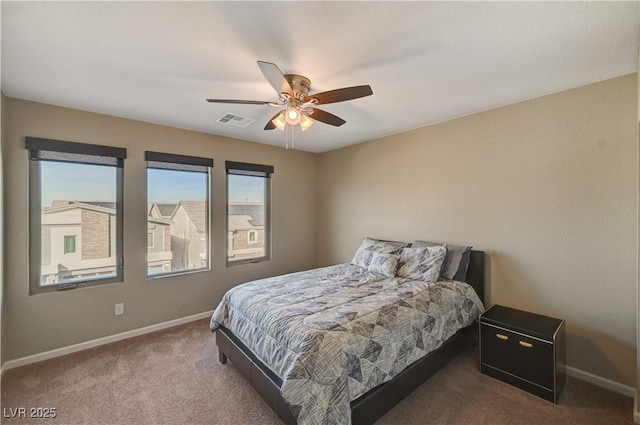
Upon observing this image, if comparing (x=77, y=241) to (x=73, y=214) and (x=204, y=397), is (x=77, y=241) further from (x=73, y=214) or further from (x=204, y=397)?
(x=204, y=397)

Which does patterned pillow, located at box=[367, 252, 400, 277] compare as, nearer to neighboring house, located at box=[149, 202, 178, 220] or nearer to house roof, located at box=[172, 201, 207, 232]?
house roof, located at box=[172, 201, 207, 232]

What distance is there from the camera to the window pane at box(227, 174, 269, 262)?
157 inches

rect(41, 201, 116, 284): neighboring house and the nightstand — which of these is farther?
rect(41, 201, 116, 284): neighboring house

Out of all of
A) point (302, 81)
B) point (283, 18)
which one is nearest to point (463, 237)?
point (302, 81)

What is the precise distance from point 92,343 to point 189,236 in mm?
1478

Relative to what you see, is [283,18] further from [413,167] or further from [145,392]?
[145,392]

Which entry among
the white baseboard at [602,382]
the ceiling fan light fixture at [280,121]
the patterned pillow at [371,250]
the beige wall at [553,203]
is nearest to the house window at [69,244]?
the ceiling fan light fixture at [280,121]

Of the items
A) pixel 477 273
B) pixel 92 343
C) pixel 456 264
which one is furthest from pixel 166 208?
pixel 477 273

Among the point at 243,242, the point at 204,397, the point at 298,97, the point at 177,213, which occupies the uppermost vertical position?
the point at 298,97

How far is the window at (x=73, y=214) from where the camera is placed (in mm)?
2631

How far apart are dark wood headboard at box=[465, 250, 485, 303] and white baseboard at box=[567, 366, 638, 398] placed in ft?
2.82

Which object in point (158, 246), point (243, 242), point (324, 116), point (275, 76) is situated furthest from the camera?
point (243, 242)

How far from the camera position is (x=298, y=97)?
2094mm

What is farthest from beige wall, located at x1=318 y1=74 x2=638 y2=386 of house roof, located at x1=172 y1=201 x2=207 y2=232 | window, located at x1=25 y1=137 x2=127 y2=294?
window, located at x1=25 y1=137 x2=127 y2=294
